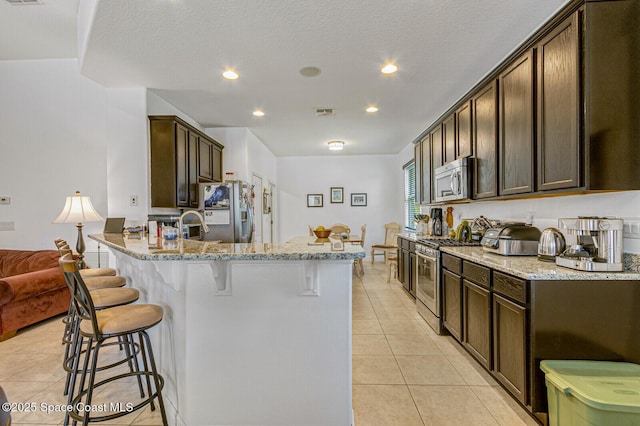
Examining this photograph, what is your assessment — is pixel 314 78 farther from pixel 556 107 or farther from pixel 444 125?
pixel 556 107

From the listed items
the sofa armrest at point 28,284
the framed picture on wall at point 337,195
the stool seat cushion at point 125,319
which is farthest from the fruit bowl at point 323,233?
the framed picture on wall at point 337,195

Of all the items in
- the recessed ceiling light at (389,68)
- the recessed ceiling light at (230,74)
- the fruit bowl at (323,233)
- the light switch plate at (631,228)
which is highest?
the recessed ceiling light at (230,74)

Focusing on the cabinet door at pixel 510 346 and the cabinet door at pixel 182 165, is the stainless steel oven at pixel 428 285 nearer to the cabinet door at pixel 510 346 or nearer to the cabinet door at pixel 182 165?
the cabinet door at pixel 510 346

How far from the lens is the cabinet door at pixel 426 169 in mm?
4367

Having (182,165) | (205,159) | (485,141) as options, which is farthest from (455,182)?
(205,159)

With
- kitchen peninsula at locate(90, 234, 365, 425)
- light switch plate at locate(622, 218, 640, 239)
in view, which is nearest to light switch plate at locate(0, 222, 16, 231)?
kitchen peninsula at locate(90, 234, 365, 425)

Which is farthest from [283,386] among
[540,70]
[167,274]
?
[540,70]

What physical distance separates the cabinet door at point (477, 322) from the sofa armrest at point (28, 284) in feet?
14.3

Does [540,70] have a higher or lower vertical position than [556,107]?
higher

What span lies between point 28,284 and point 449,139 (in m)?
4.97

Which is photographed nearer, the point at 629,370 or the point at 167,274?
the point at 629,370

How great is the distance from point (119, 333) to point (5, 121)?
4484mm

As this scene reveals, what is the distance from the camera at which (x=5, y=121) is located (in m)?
4.07

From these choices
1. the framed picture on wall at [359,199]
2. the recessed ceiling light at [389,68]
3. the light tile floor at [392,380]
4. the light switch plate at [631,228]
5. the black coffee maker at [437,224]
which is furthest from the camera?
the framed picture on wall at [359,199]
